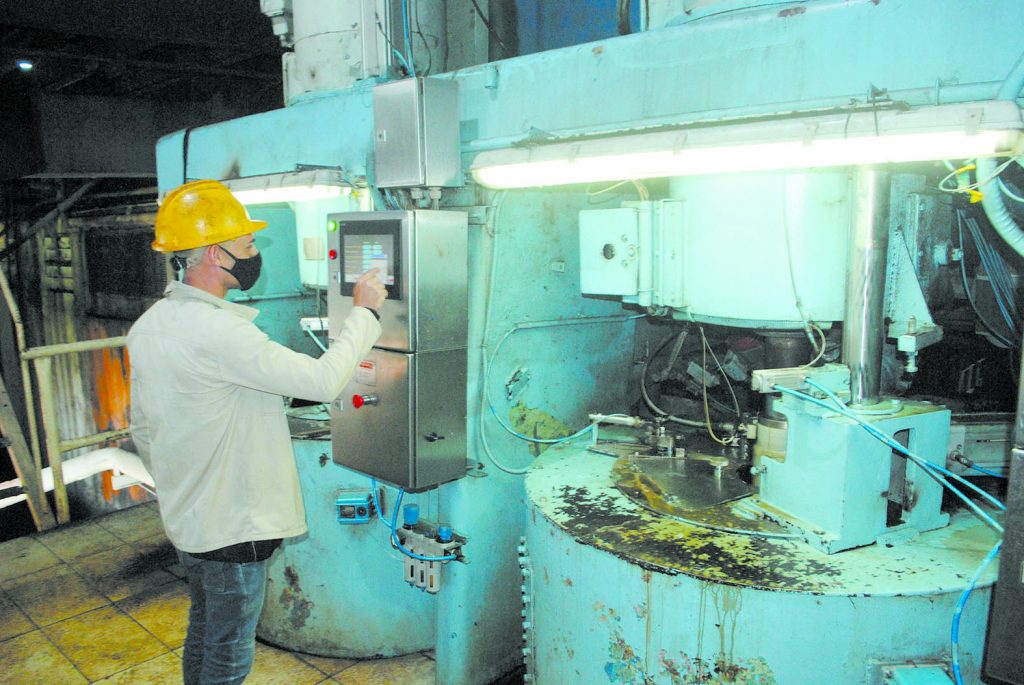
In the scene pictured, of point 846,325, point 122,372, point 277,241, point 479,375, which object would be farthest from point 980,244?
point 122,372

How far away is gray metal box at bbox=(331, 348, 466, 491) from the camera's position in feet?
8.71

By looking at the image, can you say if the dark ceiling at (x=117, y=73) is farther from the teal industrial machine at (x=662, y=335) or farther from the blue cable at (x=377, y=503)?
the blue cable at (x=377, y=503)

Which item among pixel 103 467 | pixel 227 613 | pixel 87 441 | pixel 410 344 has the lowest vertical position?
pixel 103 467

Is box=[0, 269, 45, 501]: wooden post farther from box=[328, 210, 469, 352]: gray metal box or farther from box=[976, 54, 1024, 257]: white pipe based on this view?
box=[976, 54, 1024, 257]: white pipe

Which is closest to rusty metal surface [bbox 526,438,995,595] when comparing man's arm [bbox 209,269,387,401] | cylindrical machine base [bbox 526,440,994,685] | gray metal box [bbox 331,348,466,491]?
cylindrical machine base [bbox 526,440,994,685]

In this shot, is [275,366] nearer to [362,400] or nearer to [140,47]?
[362,400]

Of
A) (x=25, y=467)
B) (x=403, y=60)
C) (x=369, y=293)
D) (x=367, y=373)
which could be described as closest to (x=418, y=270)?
(x=369, y=293)

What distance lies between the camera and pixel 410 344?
2609 mm

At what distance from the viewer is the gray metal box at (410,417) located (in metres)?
2.66

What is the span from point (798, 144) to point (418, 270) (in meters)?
1.34

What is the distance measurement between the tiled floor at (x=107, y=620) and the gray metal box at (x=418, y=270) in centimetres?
163

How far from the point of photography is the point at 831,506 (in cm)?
209

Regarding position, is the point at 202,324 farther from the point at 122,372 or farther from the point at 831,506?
the point at 122,372

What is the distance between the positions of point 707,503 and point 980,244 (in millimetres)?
1356
